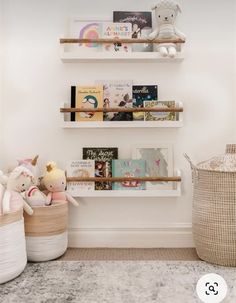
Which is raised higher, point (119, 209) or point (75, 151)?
point (75, 151)

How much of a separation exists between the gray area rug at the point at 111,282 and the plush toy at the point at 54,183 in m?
0.38

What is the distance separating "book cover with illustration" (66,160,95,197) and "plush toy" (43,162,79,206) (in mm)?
90

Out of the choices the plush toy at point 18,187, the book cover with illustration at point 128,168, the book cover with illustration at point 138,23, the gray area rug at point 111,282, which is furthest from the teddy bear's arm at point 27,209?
the book cover with illustration at point 138,23

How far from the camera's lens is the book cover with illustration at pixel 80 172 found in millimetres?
2322

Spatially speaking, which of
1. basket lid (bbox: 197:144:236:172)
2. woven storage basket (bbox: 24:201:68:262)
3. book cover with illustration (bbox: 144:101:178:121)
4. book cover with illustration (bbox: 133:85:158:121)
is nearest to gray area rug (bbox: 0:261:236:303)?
woven storage basket (bbox: 24:201:68:262)

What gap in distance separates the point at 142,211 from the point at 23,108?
104cm

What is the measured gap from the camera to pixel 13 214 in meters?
1.82

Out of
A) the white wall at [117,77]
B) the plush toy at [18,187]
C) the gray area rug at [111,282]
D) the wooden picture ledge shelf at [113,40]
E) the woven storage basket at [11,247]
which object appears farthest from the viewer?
the white wall at [117,77]

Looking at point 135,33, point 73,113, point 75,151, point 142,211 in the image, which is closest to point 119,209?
point 142,211

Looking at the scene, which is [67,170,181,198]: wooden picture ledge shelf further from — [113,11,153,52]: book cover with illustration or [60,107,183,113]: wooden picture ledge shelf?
[113,11,153,52]: book cover with illustration

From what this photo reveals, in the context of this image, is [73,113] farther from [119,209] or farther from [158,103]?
[119,209]

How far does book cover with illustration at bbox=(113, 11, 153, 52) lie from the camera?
237cm

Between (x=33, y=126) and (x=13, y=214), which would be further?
(x=33, y=126)

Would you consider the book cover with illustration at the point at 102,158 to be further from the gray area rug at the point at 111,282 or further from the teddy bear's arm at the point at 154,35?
the teddy bear's arm at the point at 154,35
